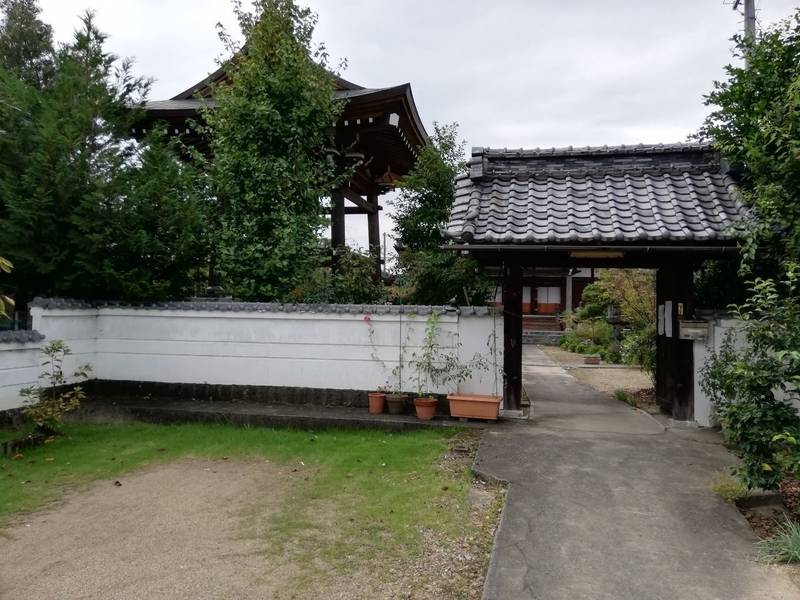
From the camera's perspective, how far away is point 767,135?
4383mm

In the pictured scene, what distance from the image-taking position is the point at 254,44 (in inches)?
330

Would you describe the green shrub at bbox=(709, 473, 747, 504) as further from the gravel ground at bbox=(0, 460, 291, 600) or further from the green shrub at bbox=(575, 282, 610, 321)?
the green shrub at bbox=(575, 282, 610, 321)

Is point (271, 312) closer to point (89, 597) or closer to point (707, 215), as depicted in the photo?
point (89, 597)

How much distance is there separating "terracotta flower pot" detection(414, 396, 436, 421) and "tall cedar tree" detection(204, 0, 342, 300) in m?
2.80

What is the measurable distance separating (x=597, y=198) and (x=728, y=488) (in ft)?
12.3

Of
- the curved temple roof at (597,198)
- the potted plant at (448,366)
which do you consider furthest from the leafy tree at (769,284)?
Result: the potted plant at (448,366)

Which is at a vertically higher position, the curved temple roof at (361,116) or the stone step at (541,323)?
the curved temple roof at (361,116)

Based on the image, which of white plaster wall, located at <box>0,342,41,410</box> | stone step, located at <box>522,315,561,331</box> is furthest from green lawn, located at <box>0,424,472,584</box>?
stone step, located at <box>522,315,561,331</box>

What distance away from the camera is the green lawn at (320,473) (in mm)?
3779

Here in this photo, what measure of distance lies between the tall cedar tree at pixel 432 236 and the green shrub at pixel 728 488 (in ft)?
14.6

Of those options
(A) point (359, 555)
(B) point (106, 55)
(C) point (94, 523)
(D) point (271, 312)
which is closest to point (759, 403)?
(A) point (359, 555)

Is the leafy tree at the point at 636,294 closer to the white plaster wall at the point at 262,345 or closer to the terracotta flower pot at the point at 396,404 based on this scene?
the white plaster wall at the point at 262,345

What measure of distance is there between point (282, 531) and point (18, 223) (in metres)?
5.63

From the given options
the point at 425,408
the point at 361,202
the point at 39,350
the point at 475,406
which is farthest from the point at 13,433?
the point at 361,202
